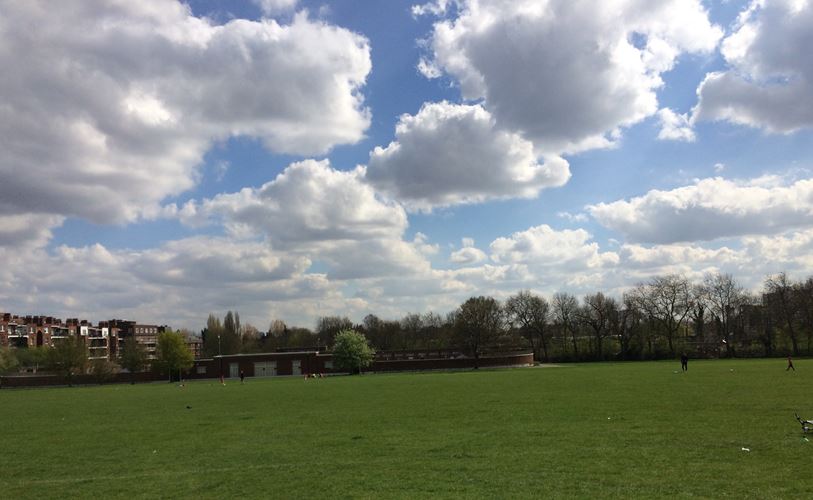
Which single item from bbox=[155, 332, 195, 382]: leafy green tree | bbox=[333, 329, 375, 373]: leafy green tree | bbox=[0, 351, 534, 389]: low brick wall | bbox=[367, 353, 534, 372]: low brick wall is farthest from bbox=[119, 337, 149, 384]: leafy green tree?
bbox=[367, 353, 534, 372]: low brick wall

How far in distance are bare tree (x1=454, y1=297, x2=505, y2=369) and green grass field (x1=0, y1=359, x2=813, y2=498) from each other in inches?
3330

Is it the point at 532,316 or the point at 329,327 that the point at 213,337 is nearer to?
the point at 329,327

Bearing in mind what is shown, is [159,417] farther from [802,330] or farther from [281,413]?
[802,330]

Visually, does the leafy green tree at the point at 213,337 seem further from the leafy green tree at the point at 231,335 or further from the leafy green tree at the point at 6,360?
the leafy green tree at the point at 6,360

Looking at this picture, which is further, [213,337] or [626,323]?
[213,337]

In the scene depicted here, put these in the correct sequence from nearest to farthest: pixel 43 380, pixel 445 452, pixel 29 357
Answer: pixel 445 452, pixel 43 380, pixel 29 357

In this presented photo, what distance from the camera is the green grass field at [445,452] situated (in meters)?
12.6

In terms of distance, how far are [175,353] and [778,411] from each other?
98509mm

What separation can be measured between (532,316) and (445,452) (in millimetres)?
121333

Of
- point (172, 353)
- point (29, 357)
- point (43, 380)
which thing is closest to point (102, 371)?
point (43, 380)

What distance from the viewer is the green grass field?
12.6 m

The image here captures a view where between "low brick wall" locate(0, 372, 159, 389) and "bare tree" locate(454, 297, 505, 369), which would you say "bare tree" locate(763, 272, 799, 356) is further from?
"low brick wall" locate(0, 372, 159, 389)

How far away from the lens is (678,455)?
14812 mm

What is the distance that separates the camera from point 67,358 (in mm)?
99688
